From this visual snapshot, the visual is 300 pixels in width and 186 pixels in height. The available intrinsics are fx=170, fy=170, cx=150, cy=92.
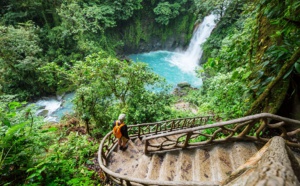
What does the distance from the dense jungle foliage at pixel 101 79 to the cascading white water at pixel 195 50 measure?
1782mm

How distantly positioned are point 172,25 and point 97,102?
71.7 feet

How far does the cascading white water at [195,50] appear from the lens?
2148 cm

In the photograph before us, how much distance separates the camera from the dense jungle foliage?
3.16 m

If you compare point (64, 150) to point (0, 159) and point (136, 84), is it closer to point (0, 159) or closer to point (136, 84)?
point (0, 159)

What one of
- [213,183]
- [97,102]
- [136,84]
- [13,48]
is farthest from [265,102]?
[13,48]

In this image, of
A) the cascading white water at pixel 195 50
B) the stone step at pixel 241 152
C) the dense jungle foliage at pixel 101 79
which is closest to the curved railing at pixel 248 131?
the stone step at pixel 241 152

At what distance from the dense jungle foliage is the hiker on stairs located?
1.05 metres

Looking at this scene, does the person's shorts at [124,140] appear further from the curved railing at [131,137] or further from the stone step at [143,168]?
the stone step at [143,168]

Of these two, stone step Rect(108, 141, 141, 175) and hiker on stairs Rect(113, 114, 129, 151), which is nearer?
stone step Rect(108, 141, 141, 175)

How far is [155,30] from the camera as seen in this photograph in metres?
26.8

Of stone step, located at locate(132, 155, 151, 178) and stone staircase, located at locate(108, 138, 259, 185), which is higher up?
stone staircase, located at locate(108, 138, 259, 185)

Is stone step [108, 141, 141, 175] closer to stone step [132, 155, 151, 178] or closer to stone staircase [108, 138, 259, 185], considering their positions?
stone staircase [108, 138, 259, 185]

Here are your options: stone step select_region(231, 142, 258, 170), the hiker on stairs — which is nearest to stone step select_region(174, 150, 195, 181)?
stone step select_region(231, 142, 258, 170)

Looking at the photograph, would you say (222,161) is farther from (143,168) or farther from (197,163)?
(143,168)
